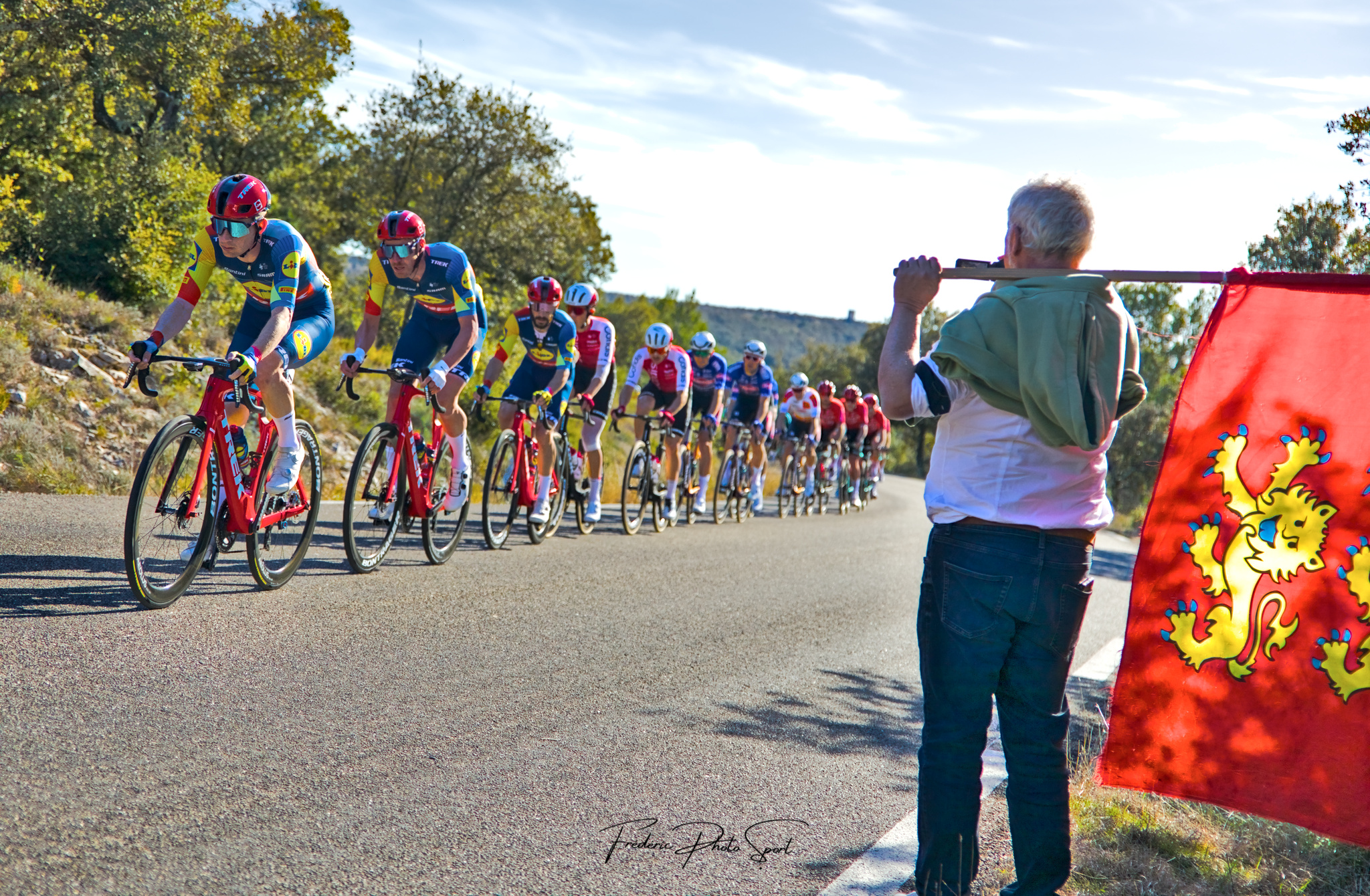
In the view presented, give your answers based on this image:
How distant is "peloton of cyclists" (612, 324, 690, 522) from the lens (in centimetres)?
1248

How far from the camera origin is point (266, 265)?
20.0 feet

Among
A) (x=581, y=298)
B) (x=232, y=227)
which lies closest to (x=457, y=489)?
(x=232, y=227)

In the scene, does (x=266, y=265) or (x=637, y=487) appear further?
(x=637, y=487)

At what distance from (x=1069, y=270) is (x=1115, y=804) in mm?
2510

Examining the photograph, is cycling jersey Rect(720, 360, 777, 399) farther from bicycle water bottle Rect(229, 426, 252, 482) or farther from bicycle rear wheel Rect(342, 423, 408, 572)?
bicycle water bottle Rect(229, 426, 252, 482)

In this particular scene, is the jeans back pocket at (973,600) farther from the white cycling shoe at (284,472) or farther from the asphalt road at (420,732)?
the white cycling shoe at (284,472)

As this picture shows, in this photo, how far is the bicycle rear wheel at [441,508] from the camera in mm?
7984

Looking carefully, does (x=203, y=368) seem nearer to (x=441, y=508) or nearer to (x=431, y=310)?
(x=431, y=310)

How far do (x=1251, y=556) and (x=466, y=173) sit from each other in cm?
3118

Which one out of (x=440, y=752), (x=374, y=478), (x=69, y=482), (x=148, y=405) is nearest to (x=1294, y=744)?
(x=440, y=752)

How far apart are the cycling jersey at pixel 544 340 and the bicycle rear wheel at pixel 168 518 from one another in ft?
14.6

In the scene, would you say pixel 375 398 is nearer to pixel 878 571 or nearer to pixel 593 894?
pixel 878 571

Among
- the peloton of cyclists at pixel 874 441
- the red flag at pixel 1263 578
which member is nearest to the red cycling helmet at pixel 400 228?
the red flag at pixel 1263 578

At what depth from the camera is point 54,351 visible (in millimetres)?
11789
